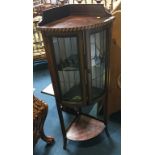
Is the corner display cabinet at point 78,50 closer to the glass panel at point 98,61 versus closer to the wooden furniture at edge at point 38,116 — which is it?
the glass panel at point 98,61

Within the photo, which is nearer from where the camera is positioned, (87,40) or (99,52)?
(87,40)

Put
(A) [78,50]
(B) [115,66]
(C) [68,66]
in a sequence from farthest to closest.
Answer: (B) [115,66]
(C) [68,66]
(A) [78,50]

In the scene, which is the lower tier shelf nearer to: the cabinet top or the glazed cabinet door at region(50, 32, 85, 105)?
the glazed cabinet door at region(50, 32, 85, 105)

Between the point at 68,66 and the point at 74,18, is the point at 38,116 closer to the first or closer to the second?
the point at 68,66

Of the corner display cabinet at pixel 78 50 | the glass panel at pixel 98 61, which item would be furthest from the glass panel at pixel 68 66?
the glass panel at pixel 98 61

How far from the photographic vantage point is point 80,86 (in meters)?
1.33

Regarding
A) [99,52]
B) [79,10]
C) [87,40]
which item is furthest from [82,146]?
[79,10]

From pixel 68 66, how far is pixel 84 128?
657 millimetres

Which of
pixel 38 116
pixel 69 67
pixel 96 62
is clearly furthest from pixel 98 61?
pixel 38 116

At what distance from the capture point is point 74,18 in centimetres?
131
